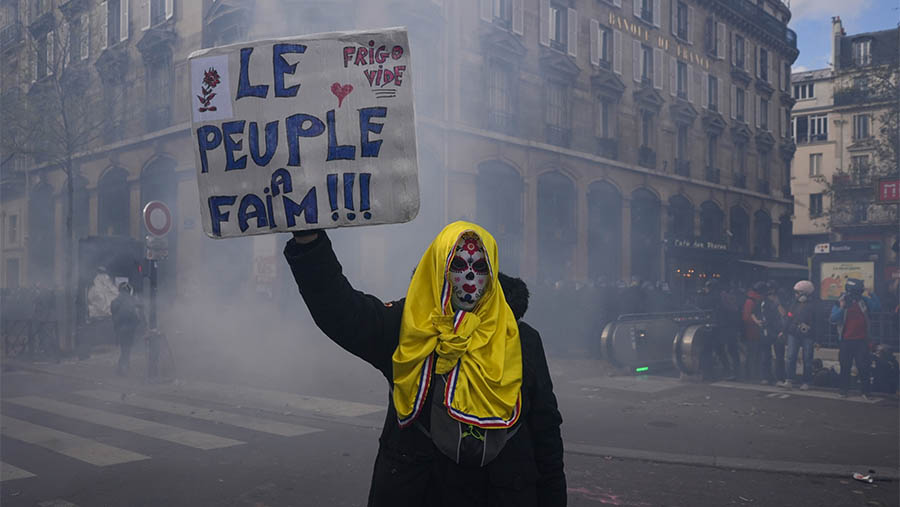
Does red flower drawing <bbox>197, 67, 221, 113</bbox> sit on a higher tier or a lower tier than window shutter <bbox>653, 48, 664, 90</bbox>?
lower

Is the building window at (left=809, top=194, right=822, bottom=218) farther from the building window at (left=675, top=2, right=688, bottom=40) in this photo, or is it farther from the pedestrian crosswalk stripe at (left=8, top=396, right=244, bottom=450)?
the pedestrian crosswalk stripe at (left=8, top=396, right=244, bottom=450)

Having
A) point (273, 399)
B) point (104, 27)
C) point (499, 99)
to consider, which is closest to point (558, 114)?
point (499, 99)

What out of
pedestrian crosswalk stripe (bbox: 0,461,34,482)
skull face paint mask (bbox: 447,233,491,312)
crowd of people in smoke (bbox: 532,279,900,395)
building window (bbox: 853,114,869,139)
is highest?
building window (bbox: 853,114,869,139)

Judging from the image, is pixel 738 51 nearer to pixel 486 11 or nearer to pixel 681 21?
pixel 681 21

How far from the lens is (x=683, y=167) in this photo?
22672 millimetres

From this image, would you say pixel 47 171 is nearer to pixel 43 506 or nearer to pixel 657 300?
pixel 657 300

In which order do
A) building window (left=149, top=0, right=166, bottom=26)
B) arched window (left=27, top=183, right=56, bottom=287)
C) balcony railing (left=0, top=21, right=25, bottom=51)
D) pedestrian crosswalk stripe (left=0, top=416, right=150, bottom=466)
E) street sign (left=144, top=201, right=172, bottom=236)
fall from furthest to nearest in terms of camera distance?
1. arched window (left=27, top=183, right=56, bottom=287)
2. building window (left=149, top=0, right=166, bottom=26)
3. balcony railing (left=0, top=21, right=25, bottom=51)
4. street sign (left=144, top=201, right=172, bottom=236)
5. pedestrian crosswalk stripe (left=0, top=416, right=150, bottom=466)

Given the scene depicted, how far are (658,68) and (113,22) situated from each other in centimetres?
1479

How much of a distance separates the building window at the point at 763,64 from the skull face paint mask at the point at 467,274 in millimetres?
27163

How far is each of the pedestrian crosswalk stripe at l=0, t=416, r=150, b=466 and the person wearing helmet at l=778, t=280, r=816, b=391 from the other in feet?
23.4

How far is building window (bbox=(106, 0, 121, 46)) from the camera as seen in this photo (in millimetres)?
15992

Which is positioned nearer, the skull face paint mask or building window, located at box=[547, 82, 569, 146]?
the skull face paint mask

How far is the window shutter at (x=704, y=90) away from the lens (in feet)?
76.0

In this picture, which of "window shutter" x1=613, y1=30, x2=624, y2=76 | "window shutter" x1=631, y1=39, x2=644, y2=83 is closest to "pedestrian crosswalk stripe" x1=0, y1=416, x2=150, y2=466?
"window shutter" x1=613, y1=30, x2=624, y2=76
